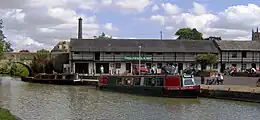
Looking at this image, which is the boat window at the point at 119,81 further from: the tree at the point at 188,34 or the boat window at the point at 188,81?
the tree at the point at 188,34

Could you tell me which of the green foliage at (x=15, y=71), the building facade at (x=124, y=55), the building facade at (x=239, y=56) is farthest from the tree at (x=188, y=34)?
the green foliage at (x=15, y=71)

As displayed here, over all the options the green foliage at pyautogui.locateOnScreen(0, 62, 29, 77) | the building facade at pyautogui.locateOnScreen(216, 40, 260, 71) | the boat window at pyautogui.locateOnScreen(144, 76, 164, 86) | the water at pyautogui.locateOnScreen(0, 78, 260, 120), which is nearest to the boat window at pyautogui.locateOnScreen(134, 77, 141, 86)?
the boat window at pyautogui.locateOnScreen(144, 76, 164, 86)

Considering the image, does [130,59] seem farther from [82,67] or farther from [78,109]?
[78,109]

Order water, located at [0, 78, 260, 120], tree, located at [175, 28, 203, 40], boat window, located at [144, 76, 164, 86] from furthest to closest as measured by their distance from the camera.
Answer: tree, located at [175, 28, 203, 40] → boat window, located at [144, 76, 164, 86] → water, located at [0, 78, 260, 120]

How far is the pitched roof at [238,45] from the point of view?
60219 mm

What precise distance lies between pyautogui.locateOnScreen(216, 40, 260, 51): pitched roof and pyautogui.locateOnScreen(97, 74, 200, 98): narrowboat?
27.2 m

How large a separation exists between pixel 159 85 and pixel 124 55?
2724cm

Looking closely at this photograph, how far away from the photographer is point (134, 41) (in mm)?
61719

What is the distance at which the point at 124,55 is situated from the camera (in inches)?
2312

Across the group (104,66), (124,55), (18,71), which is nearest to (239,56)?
(124,55)

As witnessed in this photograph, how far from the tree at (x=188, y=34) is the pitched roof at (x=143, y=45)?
93.4 ft

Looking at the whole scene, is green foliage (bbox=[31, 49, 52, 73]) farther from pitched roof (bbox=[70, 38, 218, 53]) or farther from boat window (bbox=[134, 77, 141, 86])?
boat window (bbox=[134, 77, 141, 86])

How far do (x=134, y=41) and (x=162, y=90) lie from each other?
31223mm

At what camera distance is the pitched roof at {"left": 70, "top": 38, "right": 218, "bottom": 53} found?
58.8m
